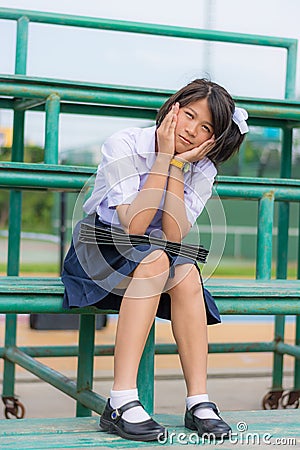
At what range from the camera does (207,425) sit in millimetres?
2191

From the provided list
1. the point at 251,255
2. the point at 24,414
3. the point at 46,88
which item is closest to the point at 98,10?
the point at 46,88

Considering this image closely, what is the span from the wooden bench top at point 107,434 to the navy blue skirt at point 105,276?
0.29 metres

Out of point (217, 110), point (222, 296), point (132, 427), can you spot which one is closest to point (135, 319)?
point (132, 427)

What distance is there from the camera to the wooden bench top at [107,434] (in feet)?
6.82

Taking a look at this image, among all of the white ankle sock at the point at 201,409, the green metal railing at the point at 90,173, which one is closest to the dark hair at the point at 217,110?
the green metal railing at the point at 90,173

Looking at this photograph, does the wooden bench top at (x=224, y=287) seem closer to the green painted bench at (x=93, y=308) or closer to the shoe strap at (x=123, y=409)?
the green painted bench at (x=93, y=308)

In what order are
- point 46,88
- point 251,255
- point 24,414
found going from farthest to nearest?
point 251,255 < point 24,414 < point 46,88

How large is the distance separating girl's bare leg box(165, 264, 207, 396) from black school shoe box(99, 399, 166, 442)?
0.56ft

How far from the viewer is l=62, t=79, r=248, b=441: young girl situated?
2176 millimetres

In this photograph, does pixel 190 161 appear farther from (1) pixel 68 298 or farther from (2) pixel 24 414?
(2) pixel 24 414

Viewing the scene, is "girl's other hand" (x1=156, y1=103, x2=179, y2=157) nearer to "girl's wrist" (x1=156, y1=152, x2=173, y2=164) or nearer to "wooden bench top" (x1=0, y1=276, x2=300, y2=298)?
"girl's wrist" (x1=156, y1=152, x2=173, y2=164)

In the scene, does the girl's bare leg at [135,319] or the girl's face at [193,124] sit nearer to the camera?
the girl's bare leg at [135,319]

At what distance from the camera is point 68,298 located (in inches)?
89.7

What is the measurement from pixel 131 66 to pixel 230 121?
9.03ft
